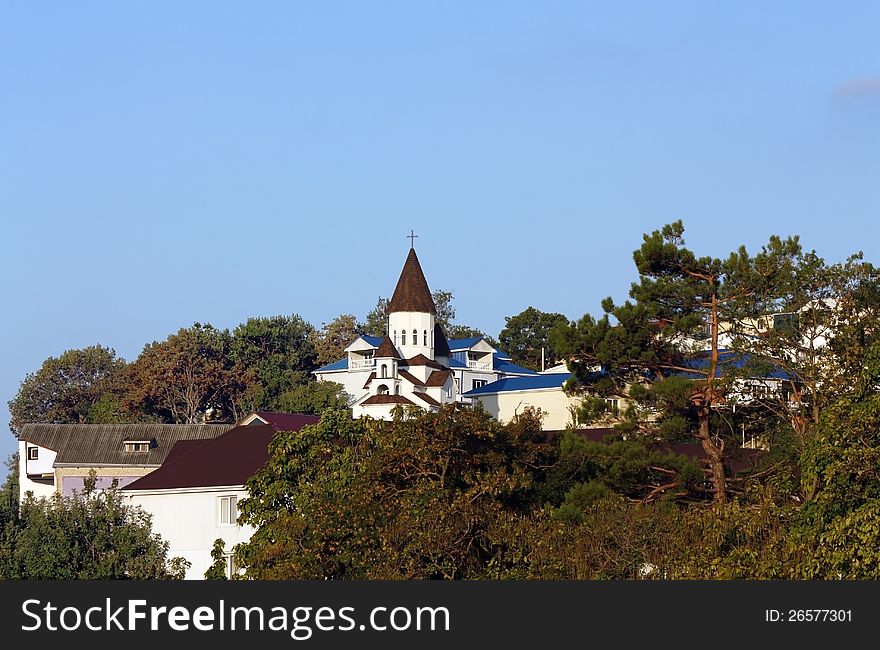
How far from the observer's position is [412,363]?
9319cm

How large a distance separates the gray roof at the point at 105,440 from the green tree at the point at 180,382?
905 inches

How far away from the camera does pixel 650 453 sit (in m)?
37.3

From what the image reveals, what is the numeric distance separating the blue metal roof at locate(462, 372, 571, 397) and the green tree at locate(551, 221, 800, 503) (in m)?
37.6

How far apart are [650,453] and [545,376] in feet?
149

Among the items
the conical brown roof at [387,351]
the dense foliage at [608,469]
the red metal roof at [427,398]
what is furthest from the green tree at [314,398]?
the dense foliage at [608,469]

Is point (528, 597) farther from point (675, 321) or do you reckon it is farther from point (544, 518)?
point (675, 321)

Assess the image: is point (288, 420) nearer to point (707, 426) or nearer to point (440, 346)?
point (440, 346)

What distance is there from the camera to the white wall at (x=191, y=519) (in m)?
49.8

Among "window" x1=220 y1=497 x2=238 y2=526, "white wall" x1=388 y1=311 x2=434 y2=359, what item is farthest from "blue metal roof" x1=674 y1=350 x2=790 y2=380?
"white wall" x1=388 y1=311 x2=434 y2=359

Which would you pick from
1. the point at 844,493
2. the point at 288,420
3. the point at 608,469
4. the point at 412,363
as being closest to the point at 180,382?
the point at 412,363

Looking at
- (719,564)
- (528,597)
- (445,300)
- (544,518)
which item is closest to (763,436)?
(544,518)

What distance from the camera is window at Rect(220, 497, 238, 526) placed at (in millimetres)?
50562

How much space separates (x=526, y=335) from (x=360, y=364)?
18441mm

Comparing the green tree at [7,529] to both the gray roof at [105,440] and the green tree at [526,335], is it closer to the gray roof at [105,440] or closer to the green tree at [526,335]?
the gray roof at [105,440]
